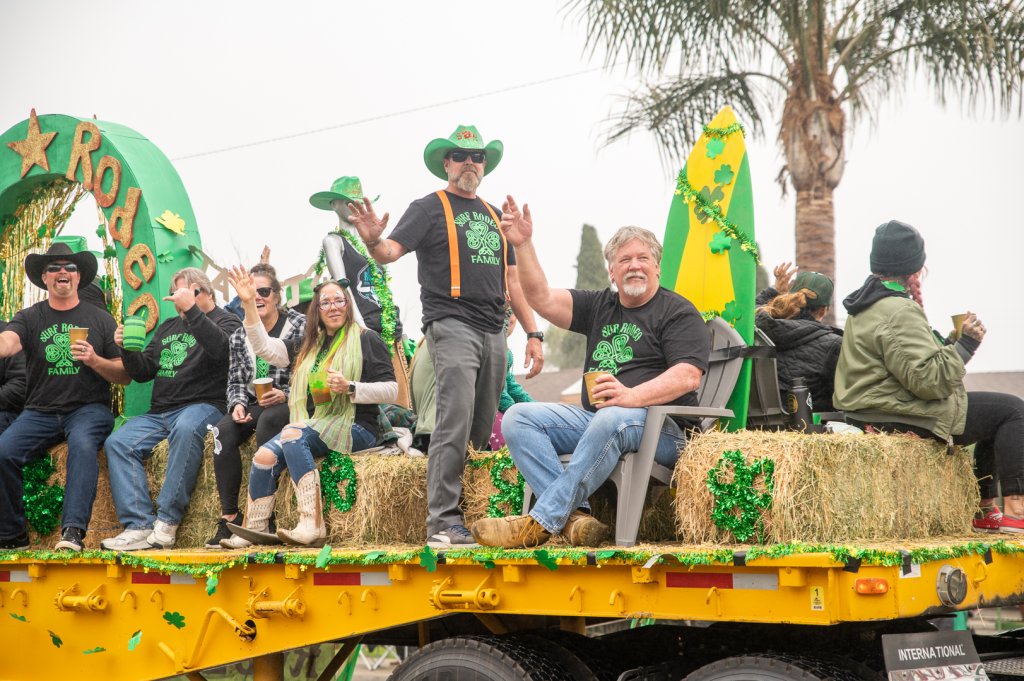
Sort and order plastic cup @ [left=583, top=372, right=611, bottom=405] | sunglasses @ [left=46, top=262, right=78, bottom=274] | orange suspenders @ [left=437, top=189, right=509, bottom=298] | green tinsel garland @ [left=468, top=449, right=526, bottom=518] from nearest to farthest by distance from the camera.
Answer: plastic cup @ [left=583, top=372, right=611, bottom=405]
green tinsel garland @ [left=468, top=449, right=526, bottom=518]
orange suspenders @ [left=437, top=189, right=509, bottom=298]
sunglasses @ [left=46, top=262, right=78, bottom=274]

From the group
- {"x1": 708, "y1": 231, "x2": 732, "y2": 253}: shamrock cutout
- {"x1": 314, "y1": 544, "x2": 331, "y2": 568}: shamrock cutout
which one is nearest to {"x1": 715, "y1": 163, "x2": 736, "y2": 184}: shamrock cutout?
{"x1": 708, "y1": 231, "x2": 732, "y2": 253}: shamrock cutout

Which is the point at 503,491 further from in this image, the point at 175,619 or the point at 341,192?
the point at 341,192

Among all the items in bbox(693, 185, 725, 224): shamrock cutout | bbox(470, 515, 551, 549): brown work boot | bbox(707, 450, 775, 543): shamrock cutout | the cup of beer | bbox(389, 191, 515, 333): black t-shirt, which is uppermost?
bbox(693, 185, 725, 224): shamrock cutout

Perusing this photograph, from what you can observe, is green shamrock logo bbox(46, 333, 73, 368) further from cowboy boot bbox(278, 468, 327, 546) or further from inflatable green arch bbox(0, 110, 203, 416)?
cowboy boot bbox(278, 468, 327, 546)

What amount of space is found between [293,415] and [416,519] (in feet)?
2.96

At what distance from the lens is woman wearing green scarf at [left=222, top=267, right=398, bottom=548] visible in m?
5.86

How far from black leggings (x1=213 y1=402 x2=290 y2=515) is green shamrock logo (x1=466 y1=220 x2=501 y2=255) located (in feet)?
4.62

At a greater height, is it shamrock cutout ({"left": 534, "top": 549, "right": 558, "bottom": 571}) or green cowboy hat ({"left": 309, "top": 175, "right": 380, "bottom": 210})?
green cowboy hat ({"left": 309, "top": 175, "right": 380, "bottom": 210})

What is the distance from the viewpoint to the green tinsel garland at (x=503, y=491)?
17.5 ft

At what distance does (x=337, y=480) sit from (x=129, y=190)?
338 centimetres

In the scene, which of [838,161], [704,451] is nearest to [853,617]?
[704,451]

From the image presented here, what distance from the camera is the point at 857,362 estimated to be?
5.38 metres

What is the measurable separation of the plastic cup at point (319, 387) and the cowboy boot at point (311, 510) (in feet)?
1.27

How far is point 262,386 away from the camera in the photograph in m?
6.25
